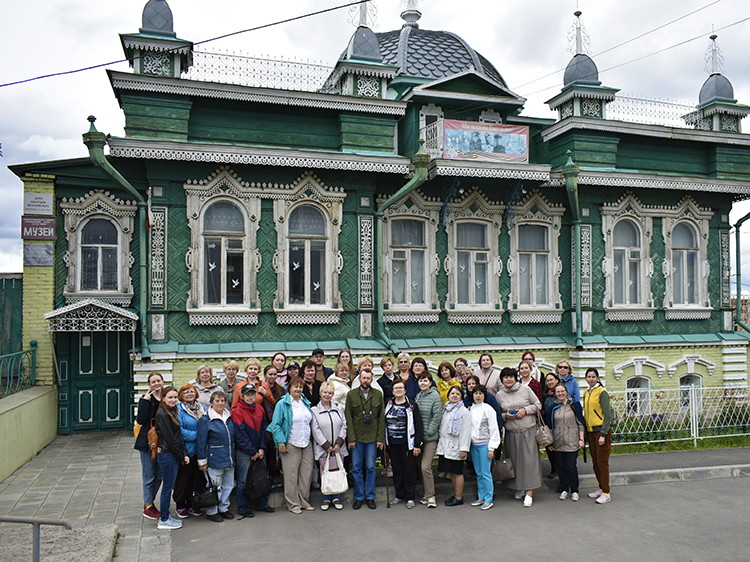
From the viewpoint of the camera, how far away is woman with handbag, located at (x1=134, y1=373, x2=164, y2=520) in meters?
7.16

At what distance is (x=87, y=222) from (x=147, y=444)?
676 cm

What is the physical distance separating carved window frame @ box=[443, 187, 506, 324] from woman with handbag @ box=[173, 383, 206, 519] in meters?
7.71

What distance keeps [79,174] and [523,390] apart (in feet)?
31.0

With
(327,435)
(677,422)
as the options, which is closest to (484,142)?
(677,422)

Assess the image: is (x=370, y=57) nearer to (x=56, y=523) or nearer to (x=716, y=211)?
(x=716, y=211)

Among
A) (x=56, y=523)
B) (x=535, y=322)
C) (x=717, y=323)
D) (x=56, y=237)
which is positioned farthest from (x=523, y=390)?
(x=717, y=323)

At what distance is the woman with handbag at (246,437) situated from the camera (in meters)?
7.52

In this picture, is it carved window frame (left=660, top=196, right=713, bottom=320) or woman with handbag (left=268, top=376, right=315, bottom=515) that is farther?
carved window frame (left=660, top=196, right=713, bottom=320)

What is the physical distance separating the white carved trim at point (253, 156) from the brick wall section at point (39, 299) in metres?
1.84

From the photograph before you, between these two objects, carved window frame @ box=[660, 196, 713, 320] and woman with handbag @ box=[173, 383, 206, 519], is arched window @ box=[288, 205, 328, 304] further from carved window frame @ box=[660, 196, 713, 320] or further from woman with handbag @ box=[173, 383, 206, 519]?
carved window frame @ box=[660, 196, 713, 320]

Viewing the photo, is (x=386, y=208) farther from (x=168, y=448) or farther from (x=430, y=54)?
(x=168, y=448)

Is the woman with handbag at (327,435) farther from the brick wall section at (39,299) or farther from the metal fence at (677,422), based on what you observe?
the brick wall section at (39,299)

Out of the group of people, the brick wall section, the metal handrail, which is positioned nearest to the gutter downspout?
the group of people

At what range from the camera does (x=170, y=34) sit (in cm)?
1234
